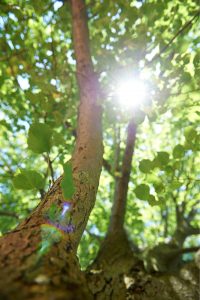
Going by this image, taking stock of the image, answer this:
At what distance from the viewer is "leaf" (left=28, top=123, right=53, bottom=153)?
139 centimetres

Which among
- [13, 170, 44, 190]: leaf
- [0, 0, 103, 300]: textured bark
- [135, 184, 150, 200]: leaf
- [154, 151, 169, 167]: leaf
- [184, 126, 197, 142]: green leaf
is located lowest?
[0, 0, 103, 300]: textured bark

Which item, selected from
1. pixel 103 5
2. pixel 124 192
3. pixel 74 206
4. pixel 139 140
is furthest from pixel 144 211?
pixel 74 206

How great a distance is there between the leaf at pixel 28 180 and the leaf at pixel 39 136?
140 millimetres

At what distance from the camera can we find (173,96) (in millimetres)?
2266

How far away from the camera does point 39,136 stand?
139cm

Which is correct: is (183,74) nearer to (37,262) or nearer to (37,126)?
(37,126)

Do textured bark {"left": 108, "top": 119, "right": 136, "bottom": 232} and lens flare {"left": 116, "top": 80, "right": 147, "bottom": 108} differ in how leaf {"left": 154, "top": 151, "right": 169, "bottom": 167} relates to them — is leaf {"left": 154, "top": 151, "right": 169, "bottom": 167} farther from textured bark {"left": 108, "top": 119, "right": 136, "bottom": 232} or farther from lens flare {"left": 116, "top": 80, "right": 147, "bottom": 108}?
textured bark {"left": 108, "top": 119, "right": 136, "bottom": 232}

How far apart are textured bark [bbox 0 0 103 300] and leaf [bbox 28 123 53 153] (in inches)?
7.8

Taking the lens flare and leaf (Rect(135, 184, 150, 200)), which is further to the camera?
the lens flare

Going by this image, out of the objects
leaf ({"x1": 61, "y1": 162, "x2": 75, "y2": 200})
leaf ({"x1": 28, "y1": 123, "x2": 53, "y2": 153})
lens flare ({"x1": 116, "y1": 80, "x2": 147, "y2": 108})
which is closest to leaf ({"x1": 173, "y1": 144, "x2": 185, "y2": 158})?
lens flare ({"x1": 116, "y1": 80, "x2": 147, "y2": 108})

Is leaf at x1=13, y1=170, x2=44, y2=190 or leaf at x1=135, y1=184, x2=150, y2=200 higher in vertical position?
leaf at x1=135, y1=184, x2=150, y2=200

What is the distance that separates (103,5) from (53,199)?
2.69 m

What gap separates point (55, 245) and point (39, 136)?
24.9 inches

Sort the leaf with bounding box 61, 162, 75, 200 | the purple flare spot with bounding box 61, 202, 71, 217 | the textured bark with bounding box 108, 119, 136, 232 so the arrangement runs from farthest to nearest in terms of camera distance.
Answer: the textured bark with bounding box 108, 119, 136, 232, the purple flare spot with bounding box 61, 202, 71, 217, the leaf with bounding box 61, 162, 75, 200
